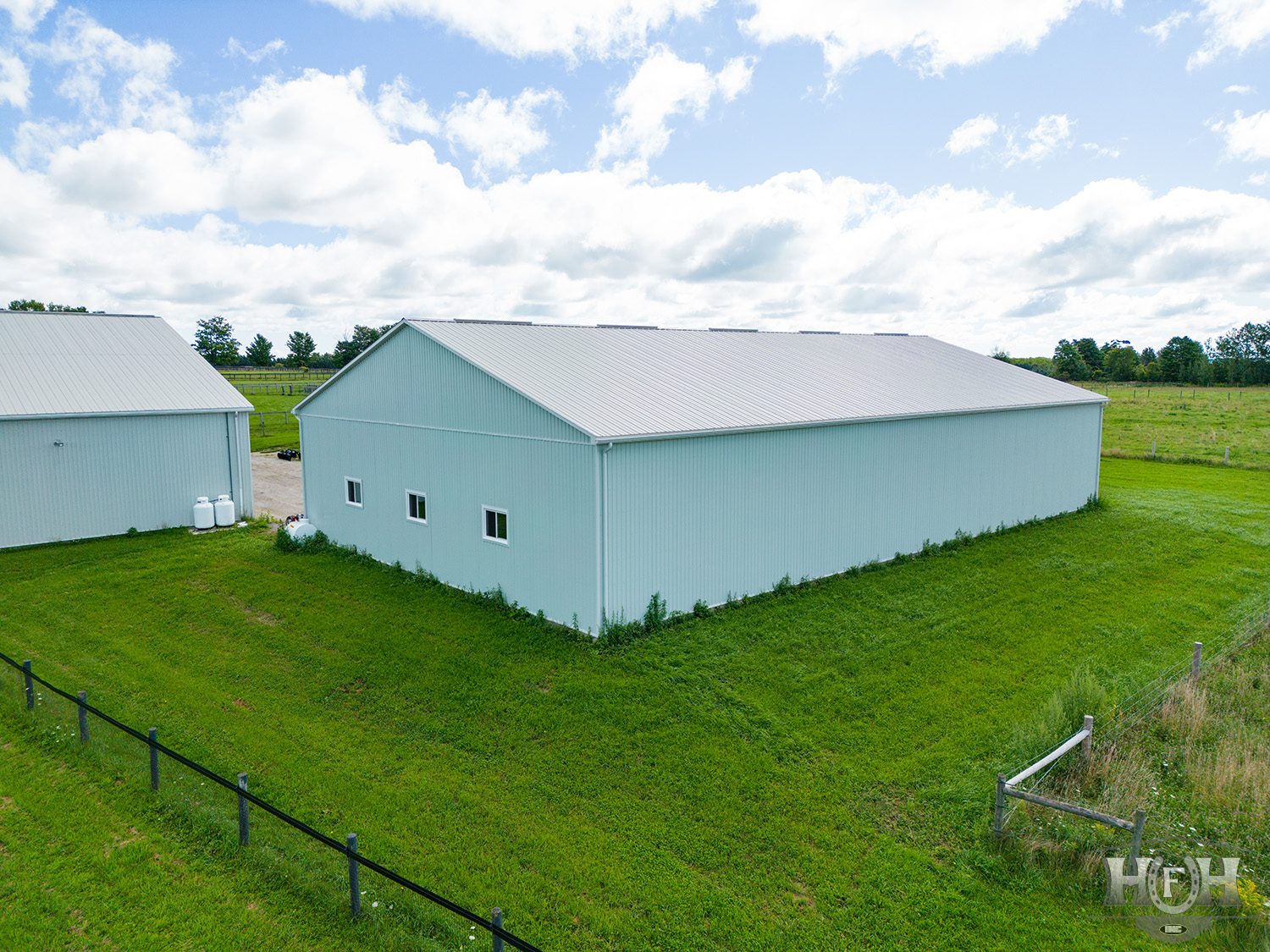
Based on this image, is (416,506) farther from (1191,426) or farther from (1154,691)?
(1191,426)

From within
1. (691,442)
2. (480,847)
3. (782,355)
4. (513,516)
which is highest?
(782,355)

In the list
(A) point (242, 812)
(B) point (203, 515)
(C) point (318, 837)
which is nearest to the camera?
(C) point (318, 837)

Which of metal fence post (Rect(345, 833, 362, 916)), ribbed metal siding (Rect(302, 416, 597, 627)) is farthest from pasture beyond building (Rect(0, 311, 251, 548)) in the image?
metal fence post (Rect(345, 833, 362, 916))

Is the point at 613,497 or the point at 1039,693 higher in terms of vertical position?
the point at 613,497

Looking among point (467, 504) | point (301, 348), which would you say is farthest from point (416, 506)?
point (301, 348)

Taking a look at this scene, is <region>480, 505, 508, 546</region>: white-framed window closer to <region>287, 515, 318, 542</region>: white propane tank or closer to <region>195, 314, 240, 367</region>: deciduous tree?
<region>287, 515, 318, 542</region>: white propane tank

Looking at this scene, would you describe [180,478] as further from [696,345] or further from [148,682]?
[696,345]

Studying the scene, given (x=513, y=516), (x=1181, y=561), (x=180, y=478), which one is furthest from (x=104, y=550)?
(x=1181, y=561)
